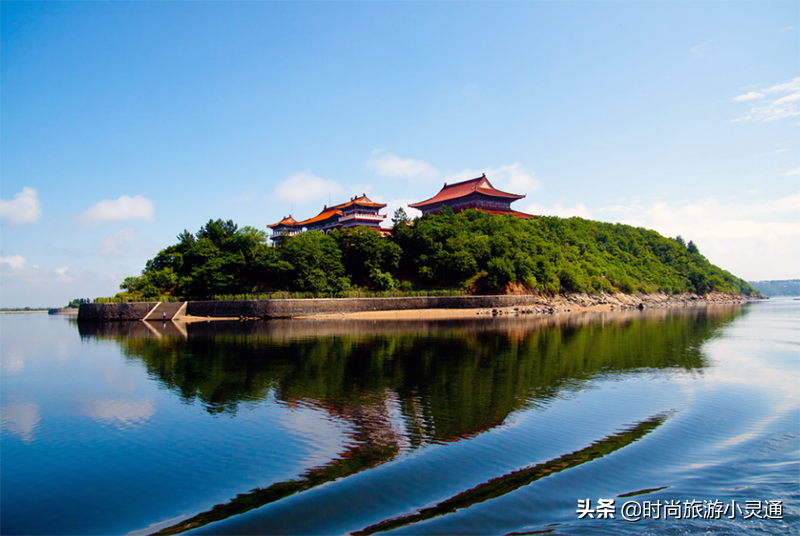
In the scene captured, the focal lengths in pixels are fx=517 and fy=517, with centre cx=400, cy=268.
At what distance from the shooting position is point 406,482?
773cm

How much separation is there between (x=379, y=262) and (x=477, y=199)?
21.5 m

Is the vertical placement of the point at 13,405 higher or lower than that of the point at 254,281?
lower

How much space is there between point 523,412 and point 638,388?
4.76 m

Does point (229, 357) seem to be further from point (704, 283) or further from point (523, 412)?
point (704, 283)

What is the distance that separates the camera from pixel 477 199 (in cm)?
6931

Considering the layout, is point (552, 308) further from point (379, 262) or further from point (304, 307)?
point (304, 307)

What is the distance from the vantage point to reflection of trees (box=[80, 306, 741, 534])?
1004 cm

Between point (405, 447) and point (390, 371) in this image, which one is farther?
point (390, 371)

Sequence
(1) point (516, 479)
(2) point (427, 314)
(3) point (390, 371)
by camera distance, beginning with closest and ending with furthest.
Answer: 1. (1) point (516, 479)
2. (3) point (390, 371)
3. (2) point (427, 314)

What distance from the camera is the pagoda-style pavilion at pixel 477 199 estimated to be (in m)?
69.3

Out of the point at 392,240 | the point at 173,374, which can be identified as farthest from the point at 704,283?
the point at 173,374

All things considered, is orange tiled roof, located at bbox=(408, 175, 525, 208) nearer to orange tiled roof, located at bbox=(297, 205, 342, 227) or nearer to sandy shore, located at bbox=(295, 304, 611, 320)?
orange tiled roof, located at bbox=(297, 205, 342, 227)

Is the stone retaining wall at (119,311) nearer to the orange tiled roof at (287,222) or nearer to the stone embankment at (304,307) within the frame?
the stone embankment at (304,307)

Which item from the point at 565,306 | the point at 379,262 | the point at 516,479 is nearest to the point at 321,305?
the point at 379,262
